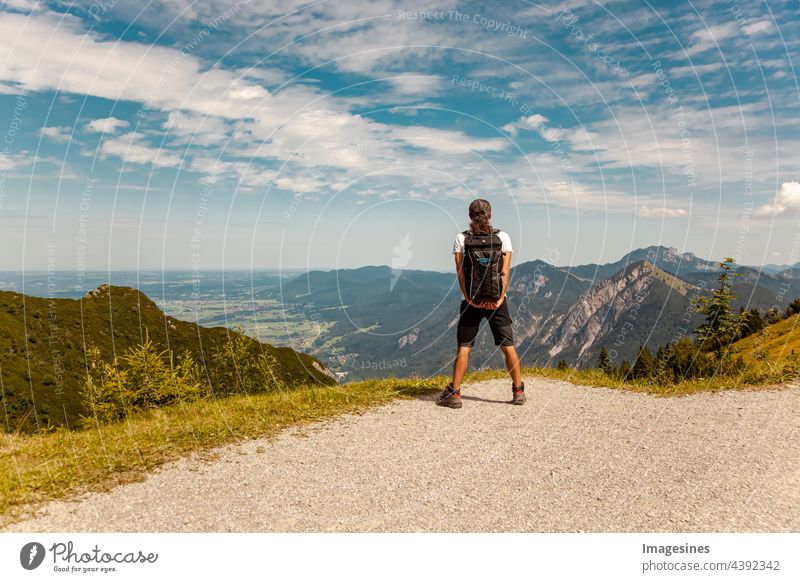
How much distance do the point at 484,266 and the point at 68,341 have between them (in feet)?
306

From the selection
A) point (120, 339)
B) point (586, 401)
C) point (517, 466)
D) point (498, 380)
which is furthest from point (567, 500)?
point (120, 339)

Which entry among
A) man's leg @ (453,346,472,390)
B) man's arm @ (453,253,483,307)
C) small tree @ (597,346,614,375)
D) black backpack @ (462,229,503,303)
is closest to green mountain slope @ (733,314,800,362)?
small tree @ (597,346,614,375)

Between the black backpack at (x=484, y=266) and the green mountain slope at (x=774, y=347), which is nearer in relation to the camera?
the black backpack at (x=484, y=266)

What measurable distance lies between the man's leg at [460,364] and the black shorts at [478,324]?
13 centimetres

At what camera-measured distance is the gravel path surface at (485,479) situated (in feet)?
18.5

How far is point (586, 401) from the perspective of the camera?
11367 mm

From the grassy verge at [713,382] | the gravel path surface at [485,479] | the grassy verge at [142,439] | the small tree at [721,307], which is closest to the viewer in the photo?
the gravel path surface at [485,479]

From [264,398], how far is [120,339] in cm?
8780

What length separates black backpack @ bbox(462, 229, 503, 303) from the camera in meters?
10.2

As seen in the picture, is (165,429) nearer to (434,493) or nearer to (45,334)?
(434,493)

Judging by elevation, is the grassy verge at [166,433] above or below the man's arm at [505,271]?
below

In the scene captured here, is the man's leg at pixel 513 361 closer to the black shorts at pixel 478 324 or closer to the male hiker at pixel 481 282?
the male hiker at pixel 481 282

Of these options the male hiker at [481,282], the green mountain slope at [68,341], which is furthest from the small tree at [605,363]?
the green mountain slope at [68,341]

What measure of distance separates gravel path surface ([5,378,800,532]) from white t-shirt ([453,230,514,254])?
11.3 ft
